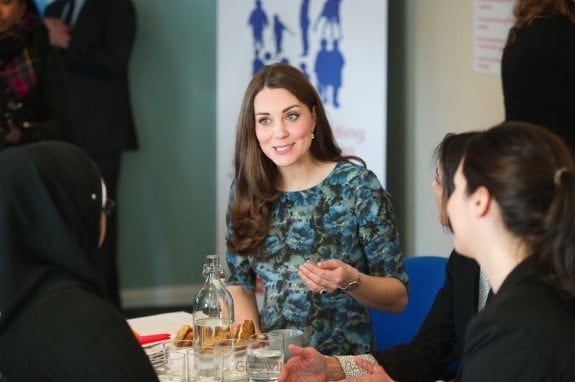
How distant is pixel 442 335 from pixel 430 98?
7.46 ft

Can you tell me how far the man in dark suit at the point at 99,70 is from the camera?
515 centimetres

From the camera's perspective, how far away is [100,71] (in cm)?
518

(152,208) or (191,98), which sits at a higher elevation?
(191,98)

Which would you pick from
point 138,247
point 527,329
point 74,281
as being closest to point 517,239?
point 527,329

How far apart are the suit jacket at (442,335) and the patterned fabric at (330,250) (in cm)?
31

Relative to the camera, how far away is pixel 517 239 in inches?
64.7

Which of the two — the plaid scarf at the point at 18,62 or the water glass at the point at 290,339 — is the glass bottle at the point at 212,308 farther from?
the plaid scarf at the point at 18,62

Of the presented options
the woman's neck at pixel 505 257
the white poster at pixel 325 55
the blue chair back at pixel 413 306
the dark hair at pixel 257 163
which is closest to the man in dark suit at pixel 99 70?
the white poster at pixel 325 55

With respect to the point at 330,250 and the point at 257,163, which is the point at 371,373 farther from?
the point at 257,163

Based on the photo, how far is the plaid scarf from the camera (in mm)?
3578

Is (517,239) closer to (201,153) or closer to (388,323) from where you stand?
(388,323)

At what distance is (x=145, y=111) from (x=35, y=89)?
6.68ft

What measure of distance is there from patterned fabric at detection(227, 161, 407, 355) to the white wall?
154 cm

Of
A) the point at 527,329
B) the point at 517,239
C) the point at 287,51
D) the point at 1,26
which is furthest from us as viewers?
the point at 287,51
